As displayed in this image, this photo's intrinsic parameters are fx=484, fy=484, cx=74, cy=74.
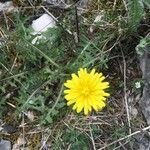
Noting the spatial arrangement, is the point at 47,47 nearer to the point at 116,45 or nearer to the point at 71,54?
the point at 71,54

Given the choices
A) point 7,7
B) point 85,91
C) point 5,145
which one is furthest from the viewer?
point 7,7

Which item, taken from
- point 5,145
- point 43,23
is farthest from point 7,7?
point 5,145

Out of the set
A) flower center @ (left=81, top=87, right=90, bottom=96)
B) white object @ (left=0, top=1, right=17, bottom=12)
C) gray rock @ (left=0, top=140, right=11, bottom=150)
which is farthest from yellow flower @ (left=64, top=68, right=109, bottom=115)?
white object @ (left=0, top=1, right=17, bottom=12)

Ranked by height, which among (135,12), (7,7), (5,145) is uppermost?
(7,7)

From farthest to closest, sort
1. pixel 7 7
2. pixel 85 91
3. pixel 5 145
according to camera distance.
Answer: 1. pixel 7 7
2. pixel 5 145
3. pixel 85 91

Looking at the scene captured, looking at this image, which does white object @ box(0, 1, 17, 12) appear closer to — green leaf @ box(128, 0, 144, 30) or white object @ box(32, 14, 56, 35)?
white object @ box(32, 14, 56, 35)

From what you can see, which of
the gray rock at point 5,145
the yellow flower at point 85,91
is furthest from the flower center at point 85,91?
the gray rock at point 5,145

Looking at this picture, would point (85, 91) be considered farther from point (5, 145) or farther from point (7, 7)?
point (7, 7)
